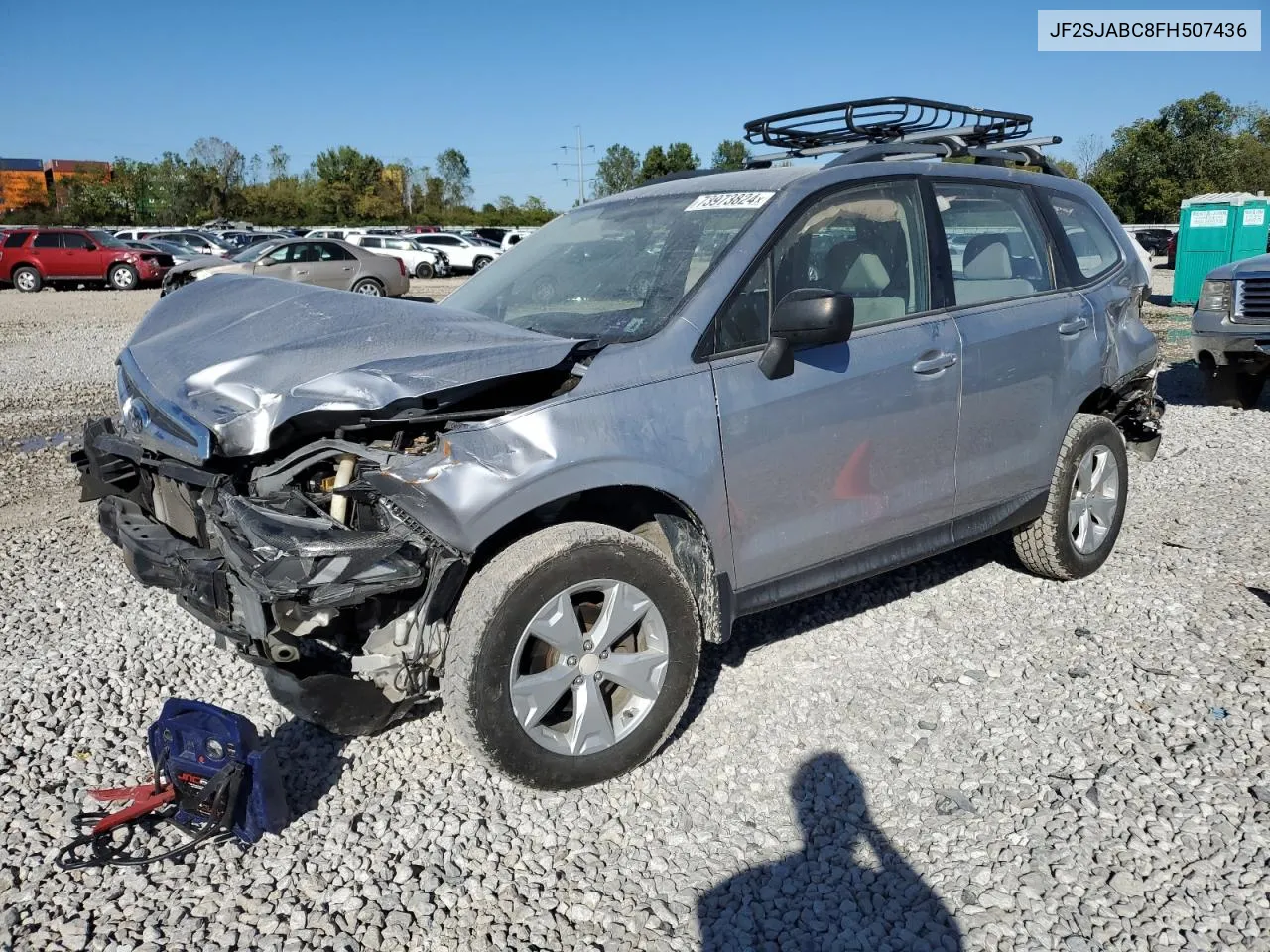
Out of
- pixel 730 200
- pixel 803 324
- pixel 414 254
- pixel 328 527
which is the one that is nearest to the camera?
pixel 328 527

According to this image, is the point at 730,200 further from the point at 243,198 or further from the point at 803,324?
the point at 243,198

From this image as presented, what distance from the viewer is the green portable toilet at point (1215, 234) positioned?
17.6 metres

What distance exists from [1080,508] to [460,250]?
32036 mm

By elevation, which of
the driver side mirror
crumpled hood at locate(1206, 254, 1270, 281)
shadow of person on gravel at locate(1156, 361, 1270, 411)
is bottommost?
shadow of person on gravel at locate(1156, 361, 1270, 411)

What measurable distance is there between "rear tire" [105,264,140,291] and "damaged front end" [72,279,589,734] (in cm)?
2857

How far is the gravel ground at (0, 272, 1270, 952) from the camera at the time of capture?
2645mm

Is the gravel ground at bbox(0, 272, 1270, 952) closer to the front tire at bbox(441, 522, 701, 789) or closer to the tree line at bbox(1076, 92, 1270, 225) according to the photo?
the front tire at bbox(441, 522, 701, 789)

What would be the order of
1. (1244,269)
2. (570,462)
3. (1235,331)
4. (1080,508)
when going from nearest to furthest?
(570,462), (1080,508), (1235,331), (1244,269)

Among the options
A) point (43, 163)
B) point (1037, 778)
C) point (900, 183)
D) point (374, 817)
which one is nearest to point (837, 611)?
point (1037, 778)

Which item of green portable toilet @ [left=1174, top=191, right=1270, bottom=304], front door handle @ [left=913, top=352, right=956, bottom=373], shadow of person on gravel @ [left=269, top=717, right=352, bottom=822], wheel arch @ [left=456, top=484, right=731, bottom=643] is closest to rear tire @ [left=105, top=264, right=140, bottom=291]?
green portable toilet @ [left=1174, top=191, right=1270, bottom=304]

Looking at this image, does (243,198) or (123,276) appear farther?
(243,198)

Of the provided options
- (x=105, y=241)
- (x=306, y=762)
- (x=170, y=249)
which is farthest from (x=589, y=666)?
(x=170, y=249)

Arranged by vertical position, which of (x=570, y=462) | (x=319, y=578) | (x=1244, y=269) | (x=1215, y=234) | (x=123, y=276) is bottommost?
(x=1215, y=234)

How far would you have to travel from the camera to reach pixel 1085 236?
16.0ft
